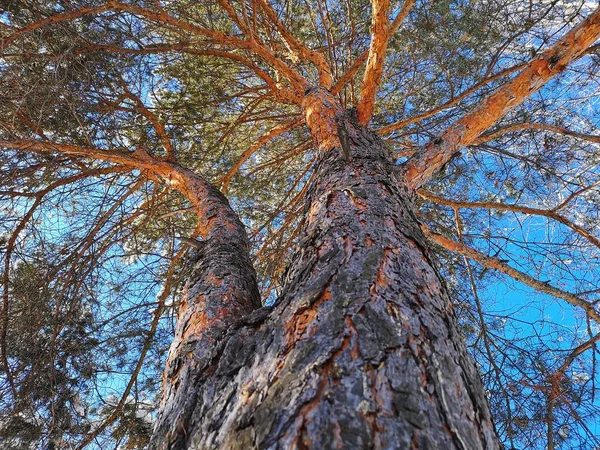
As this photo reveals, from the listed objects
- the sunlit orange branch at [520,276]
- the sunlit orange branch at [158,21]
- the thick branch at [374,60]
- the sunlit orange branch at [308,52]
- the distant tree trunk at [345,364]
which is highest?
the sunlit orange branch at [308,52]

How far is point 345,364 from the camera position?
80 cm

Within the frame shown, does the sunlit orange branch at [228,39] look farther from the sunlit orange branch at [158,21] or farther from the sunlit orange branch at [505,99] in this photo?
the sunlit orange branch at [505,99]

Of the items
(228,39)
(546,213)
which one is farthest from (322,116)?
(546,213)

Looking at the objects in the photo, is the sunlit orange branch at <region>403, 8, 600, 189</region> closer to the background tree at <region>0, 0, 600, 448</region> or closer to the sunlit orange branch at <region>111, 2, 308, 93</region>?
the background tree at <region>0, 0, 600, 448</region>

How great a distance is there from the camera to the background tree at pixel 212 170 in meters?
2.26

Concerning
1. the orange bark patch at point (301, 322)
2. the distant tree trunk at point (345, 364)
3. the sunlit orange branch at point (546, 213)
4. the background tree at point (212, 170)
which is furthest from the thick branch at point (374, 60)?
the orange bark patch at point (301, 322)

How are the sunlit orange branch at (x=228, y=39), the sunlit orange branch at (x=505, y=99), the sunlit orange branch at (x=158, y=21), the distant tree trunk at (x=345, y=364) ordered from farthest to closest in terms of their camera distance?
the sunlit orange branch at (x=228, y=39) → the sunlit orange branch at (x=158, y=21) → the sunlit orange branch at (x=505, y=99) → the distant tree trunk at (x=345, y=364)

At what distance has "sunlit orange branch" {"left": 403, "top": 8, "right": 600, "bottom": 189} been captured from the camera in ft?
6.05

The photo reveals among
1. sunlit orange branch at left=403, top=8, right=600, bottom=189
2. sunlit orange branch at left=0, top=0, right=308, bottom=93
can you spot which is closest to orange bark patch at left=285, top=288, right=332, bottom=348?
sunlit orange branch at left=403, top=8, right=600, bottom=189

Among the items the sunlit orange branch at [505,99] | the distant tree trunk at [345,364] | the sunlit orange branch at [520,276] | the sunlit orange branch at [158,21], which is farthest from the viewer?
the sunlit orange branch at [520,276]

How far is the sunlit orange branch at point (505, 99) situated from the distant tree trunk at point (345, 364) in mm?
688

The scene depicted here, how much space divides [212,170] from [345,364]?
364 cm

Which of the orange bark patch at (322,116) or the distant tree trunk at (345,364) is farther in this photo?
the orange bark patch at (322,116)

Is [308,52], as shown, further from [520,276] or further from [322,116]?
[520,276]
